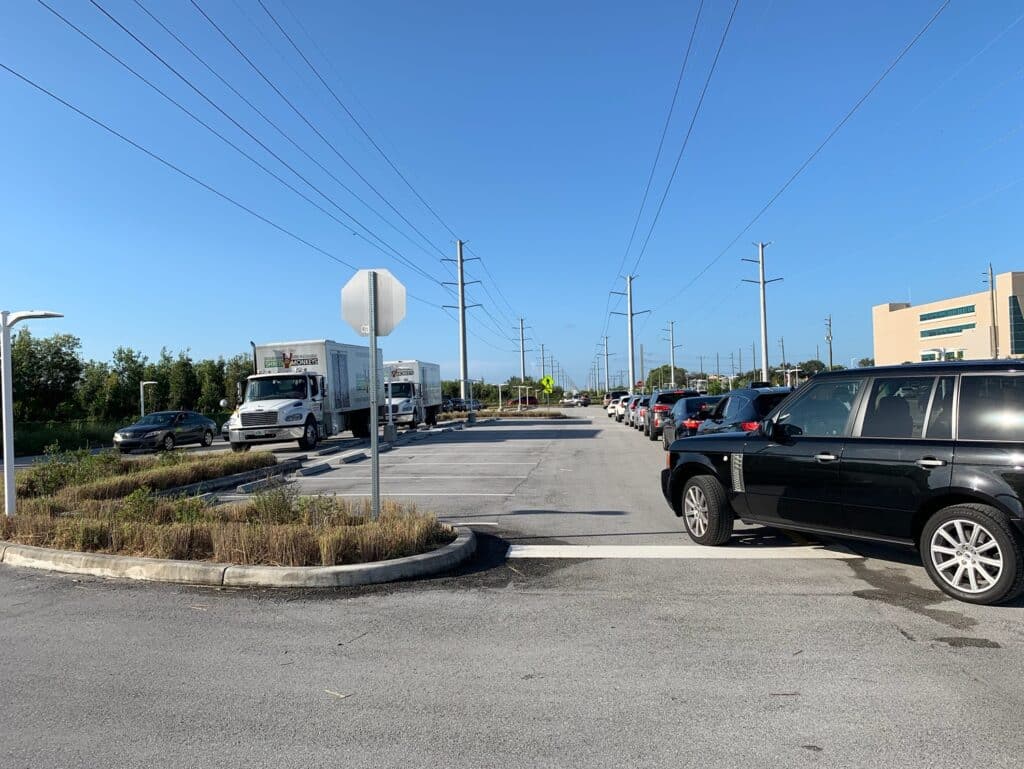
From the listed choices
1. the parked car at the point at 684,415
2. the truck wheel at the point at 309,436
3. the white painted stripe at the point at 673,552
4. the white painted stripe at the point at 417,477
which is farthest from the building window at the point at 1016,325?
the white painted stripe at the point at 673,552

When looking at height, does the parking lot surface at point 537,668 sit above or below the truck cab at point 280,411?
below

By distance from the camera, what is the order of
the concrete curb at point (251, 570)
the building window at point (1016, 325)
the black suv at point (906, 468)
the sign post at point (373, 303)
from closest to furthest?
the black suv at point (906, 468) < the concrete curb at point (251, 570) < the sign post at point (373, 303) < the building window at point (1016, 325)

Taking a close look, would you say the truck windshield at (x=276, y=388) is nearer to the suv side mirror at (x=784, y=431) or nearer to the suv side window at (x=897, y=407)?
the suv side mirror at (x=784, y=431)

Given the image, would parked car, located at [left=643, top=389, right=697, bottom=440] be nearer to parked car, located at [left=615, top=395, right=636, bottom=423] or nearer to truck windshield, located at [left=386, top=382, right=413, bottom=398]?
parked car, located at [left=615, top=395, right=636, bottom=423]

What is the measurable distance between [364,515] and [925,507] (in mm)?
5644

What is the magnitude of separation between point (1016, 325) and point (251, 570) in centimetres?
8183

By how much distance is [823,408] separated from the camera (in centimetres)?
709

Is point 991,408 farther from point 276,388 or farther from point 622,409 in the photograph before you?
point 622,409

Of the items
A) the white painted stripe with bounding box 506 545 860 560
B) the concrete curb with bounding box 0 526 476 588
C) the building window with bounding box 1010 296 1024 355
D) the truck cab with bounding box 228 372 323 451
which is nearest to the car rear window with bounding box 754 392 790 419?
A: the white painted stripe with bounding box 506 545 860 560

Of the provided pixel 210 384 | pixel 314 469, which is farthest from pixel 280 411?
pixel 210 384

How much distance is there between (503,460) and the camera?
1927 cm

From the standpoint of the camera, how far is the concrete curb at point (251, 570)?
21.9 ft

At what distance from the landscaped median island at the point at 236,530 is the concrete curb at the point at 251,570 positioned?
0.18ft

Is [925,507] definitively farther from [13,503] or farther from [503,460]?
[503,460]
